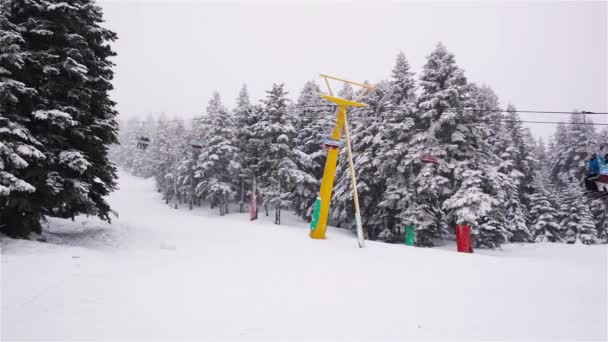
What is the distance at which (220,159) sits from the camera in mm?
39812

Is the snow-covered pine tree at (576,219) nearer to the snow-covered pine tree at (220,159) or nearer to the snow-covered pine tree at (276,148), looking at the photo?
the snow-covered pine tree at (276,148)

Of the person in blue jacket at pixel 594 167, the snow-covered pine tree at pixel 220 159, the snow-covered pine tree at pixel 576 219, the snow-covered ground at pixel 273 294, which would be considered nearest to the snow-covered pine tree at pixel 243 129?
the snow-covered pine tree at pixel 220 159

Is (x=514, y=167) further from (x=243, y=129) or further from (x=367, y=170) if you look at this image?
(x=243, y=129)

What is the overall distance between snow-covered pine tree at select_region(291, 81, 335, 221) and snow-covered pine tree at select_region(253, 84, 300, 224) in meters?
0.95

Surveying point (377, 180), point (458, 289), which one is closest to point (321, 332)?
point (458, 289)

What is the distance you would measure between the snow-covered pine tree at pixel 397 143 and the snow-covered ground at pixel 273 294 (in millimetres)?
10420

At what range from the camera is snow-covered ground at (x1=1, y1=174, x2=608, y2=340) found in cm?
655

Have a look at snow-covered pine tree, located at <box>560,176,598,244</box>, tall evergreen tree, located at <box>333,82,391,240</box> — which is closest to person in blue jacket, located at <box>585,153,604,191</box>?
tall evergreen tree, located at <box>333,82,391,240</box>

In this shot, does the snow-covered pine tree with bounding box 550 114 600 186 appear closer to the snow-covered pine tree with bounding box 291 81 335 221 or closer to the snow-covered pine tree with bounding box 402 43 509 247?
the snow-covered pine tree with bounding box 402 43 509 247

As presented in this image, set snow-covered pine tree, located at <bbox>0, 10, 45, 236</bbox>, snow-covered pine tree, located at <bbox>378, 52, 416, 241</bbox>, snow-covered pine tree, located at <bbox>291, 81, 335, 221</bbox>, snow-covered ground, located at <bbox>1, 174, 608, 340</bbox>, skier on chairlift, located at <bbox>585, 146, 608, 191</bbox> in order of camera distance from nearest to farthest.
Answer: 1. snow-covered ground, located at <bbox>1, 174, 608, 340</bbox>
2. snow-covered pine tree, located at <bbox>0, 10, 45, 236</bbox>
3. skier on chairlift, located at <bbox>585, 146, 608, 191</bbox>
4. snow-covered pine tree, located at <bbox>378, 52, 416, 241</bbox>
5. snow-covered pine tree, located at <bbox>291, 81, 335, 221</bbox>

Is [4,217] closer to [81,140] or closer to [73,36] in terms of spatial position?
[81,140]

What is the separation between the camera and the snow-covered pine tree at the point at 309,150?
105 feet

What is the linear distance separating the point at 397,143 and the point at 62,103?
2099 cm

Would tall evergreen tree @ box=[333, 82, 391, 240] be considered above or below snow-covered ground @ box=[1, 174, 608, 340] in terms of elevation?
above
